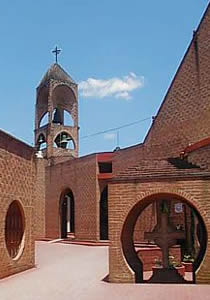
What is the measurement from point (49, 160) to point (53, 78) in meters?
6.97

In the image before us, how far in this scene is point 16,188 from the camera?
14.5 m

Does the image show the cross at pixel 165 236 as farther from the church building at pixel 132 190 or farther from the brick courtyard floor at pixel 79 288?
Answer: the brick courtyard floor at pixel 79 288

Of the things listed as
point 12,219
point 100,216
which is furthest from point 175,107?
point 100,216

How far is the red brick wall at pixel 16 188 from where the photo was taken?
13.2m

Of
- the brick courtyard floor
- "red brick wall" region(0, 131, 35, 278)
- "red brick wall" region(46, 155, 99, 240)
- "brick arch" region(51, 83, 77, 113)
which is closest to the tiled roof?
the brick courtyard floor

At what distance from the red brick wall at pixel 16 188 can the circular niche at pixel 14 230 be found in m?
0.16

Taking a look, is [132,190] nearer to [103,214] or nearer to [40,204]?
[103,214]

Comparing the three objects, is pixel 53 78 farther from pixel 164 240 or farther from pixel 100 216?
pixel 164 240

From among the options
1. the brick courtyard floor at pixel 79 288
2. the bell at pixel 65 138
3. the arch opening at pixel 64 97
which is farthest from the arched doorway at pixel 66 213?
the brick courtyard floor at pixel 79 288

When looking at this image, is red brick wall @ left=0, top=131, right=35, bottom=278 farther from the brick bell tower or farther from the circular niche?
the brick bell tower

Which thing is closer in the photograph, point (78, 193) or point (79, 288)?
point (79, 288)

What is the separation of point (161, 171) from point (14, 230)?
18.0 ft

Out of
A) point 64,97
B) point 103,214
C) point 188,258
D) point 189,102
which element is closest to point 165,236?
point 188,258

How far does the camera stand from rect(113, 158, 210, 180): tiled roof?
11.6 metres
